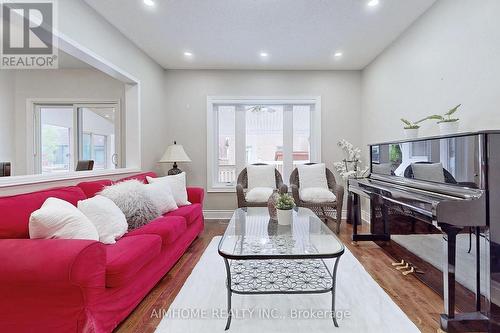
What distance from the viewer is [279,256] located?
5.81 feet

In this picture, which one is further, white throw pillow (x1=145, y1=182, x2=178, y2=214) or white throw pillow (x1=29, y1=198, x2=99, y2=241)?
white throw pillow (x1=145, y1=182, x2=178, y2=214)

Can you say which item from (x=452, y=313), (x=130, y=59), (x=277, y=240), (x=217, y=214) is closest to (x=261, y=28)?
(x=130, y=59)

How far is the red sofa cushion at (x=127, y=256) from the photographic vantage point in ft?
5.43

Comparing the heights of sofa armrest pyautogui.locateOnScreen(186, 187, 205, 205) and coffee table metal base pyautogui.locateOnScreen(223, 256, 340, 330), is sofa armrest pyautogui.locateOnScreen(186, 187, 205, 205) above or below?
above

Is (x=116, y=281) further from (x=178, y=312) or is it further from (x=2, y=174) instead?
(x=2, y=174)

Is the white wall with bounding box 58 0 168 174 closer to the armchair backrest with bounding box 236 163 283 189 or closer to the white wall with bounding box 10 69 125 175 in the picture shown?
the white wall with bounding box 10 69 125 175

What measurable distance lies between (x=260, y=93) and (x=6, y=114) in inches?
167

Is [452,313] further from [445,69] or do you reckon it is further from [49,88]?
[49,88]

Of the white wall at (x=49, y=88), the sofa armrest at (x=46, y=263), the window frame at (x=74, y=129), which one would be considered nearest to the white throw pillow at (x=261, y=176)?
the window frame at (x=74, y=129)

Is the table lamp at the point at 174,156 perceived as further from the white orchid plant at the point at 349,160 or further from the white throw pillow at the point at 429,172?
the white throw pillow at the point at 429,172

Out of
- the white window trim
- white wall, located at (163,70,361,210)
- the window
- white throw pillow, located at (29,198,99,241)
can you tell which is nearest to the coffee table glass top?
white throw pillow, located at (29,198,99,241)

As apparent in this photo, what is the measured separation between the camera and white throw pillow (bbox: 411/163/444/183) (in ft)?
7.06

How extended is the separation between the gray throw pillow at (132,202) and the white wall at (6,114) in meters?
3.07

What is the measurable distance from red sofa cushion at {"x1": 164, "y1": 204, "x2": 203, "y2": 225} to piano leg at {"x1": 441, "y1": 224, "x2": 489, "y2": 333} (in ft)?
7.97
